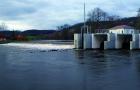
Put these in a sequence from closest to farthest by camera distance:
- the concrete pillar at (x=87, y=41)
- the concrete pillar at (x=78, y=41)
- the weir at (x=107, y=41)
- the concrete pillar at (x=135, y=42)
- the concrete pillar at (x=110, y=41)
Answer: the concrete pillar at (x=135, y=42) < the weir at (x=107, y=41) < the concrete pillar at (x=110, y=41) < the concrete pillar at (x=87, y=41) < the concrete pillar at (x=78, y=41)

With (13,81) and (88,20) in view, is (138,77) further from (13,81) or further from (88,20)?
(88,20)

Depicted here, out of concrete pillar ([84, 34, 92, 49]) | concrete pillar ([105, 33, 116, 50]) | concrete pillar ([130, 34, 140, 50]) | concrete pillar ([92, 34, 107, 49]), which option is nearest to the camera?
concrete pillar ([130, 34, 140, 50])

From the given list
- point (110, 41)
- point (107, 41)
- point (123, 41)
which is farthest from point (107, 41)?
point (123, 41)

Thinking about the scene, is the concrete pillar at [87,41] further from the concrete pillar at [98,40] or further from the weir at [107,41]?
the concrete pillar at [98,40]

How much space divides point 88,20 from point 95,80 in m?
89.2

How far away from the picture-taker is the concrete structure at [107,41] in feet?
186

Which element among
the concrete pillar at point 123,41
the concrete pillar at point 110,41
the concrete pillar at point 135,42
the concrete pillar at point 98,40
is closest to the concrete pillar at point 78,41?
the concrete pillar at point 98,40

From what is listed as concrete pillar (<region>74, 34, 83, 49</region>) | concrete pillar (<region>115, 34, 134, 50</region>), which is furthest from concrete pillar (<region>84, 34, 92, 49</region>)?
concrete pillar (<region>115, 34, 134, 50</region>)

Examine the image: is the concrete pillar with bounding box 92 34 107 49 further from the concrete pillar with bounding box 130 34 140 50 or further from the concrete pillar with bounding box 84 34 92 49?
the concrete pillar with bounding box 130 34 140 50

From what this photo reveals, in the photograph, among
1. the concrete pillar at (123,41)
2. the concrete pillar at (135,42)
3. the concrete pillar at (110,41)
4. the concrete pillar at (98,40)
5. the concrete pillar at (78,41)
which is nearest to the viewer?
the concrete pillar at (135,42)

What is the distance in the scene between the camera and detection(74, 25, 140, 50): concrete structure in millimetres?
56688

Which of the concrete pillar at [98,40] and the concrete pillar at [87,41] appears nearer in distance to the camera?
the concrete pillar at [87,41]

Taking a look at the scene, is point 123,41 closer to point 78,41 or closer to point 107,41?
point 107,41

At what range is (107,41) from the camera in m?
57.9
